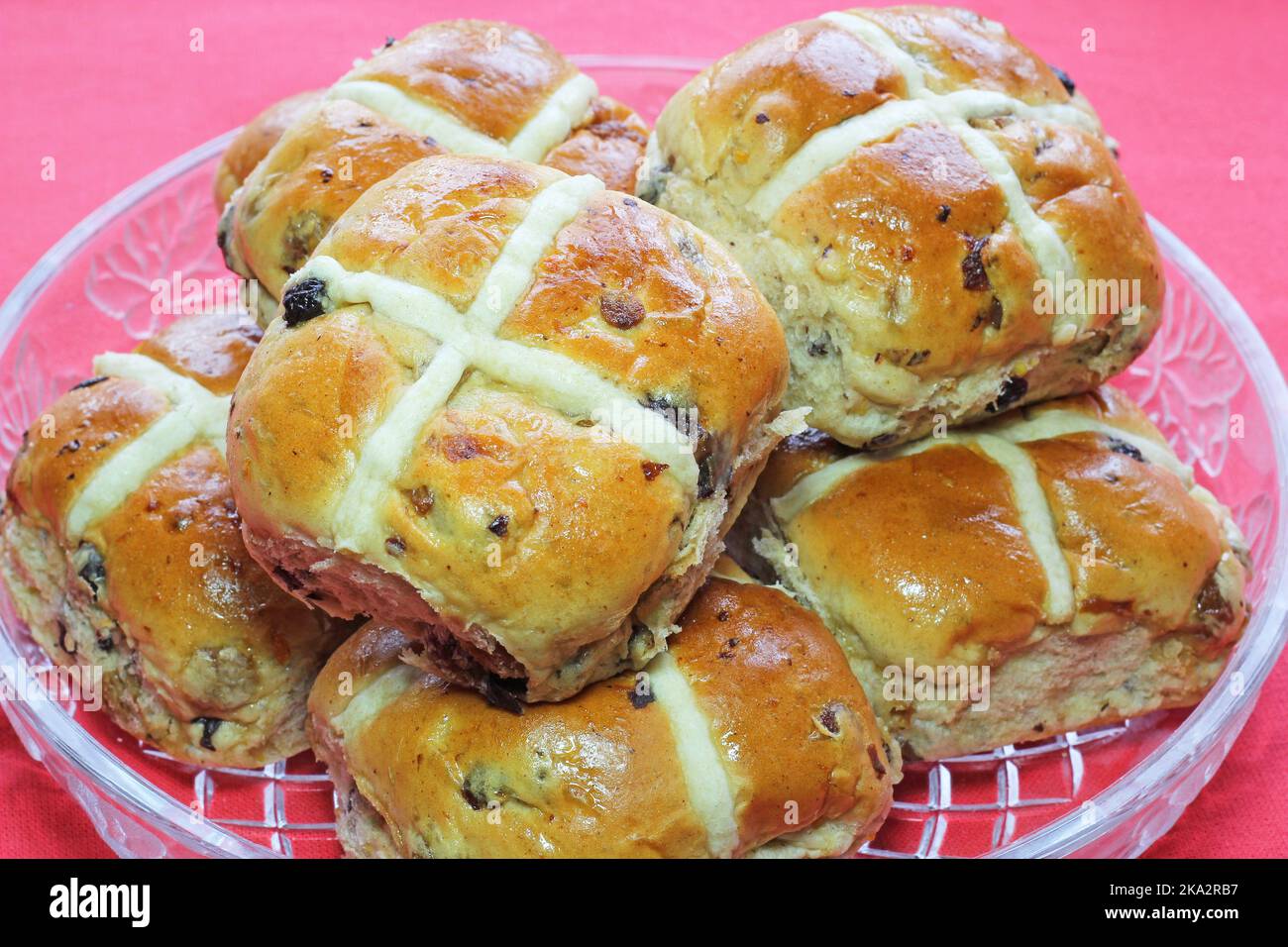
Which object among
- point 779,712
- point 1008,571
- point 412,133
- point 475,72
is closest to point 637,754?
point 779,712

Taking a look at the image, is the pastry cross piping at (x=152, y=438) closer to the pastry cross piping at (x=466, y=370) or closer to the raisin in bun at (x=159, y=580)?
the raisin in bun at (x=159, y=580)

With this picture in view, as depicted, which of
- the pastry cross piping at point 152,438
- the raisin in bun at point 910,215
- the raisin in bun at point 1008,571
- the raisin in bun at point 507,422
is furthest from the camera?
the pastry cross piping at point 152,438

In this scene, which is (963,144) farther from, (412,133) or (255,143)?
(255,143)

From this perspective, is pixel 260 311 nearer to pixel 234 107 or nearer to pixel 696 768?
pixel 696 768

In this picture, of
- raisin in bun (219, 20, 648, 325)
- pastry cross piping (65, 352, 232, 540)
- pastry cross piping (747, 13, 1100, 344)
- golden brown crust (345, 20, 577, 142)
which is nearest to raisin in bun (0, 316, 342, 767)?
pastry cross piping (65, 352, 232, 540)

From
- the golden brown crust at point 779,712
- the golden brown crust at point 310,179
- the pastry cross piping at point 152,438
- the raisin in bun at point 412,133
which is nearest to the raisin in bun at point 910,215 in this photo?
the raisin in bun at point 412,133

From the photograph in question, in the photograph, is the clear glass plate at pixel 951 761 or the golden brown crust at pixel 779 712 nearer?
the golden brown crust at pixel 779 712

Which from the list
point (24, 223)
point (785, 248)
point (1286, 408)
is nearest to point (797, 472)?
point (785, 248)

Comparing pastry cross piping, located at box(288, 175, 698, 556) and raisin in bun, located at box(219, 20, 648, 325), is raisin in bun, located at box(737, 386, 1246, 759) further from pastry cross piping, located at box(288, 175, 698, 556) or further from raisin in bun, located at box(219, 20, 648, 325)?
raisin in bun, located at box(219, 20, 648, 325)
